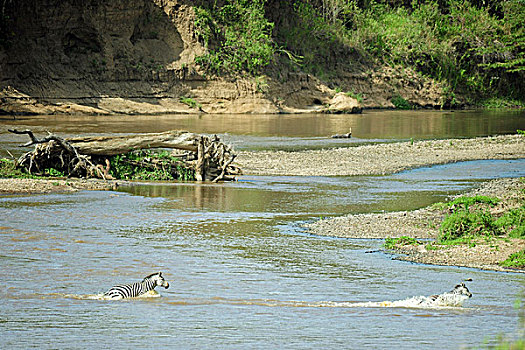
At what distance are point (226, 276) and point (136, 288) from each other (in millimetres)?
1238

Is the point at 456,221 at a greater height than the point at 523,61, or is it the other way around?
the point at 523,61

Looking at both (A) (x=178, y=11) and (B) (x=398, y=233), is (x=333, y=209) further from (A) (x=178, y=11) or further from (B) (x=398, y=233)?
(A) (x=178, y=11)

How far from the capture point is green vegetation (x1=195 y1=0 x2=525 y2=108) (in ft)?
158

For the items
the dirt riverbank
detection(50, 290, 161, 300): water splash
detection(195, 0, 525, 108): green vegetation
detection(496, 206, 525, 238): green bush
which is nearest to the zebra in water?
detection(50, 290, 161, 300): water splash

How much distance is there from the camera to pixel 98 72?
3881 centimetres

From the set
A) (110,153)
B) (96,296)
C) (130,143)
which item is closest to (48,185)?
(110,153)

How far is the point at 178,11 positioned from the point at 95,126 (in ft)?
46.8

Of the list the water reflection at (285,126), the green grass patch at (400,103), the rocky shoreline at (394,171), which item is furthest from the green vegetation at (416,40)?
the rocky shoreline at (394,171)

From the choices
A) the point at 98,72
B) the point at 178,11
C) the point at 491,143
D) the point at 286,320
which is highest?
the point at 178,11

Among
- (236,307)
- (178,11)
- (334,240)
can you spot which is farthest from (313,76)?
(236,307)

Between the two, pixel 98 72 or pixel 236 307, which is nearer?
pixel 236 307

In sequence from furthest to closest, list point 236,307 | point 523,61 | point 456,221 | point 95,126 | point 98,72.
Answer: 1. point 523,61
2. point 98,72
3. point 95,126
4. point 456,221
5. point 236,307

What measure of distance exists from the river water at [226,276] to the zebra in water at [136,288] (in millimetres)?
117

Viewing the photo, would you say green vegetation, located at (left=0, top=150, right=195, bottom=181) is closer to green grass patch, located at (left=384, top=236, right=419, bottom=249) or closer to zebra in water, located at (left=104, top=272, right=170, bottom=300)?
green grass patch, located at (left=384, top=236, right=419, bottom=249)
